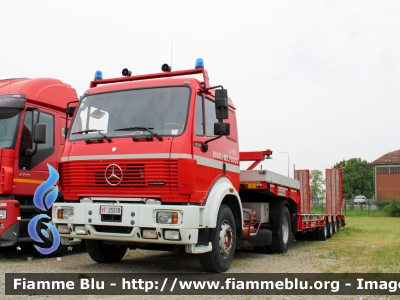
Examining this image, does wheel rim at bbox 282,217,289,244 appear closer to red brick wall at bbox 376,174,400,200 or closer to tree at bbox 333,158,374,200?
red brick wall at bbox 376,174,400,200

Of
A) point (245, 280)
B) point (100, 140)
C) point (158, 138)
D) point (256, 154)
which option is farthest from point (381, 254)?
point (100, 140)

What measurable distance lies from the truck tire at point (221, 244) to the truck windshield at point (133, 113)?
155cm

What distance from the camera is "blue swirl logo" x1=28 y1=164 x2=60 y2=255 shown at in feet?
27.3

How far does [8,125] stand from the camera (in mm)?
8266

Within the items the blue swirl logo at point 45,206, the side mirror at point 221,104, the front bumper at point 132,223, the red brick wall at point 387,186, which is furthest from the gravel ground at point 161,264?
the red brick wall at point 387,186

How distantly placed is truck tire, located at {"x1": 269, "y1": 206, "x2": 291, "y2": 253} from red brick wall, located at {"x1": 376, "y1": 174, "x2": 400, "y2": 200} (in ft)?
149

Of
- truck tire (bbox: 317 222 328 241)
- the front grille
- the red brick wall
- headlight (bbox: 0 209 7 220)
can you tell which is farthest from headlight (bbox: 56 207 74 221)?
the red brick wall

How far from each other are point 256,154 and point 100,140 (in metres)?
4.57

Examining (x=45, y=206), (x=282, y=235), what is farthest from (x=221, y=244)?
(x=45, y=206)

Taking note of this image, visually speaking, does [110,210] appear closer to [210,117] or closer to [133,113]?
[133,113]

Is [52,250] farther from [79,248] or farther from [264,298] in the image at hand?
[264,298]

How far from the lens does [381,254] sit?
920 cm

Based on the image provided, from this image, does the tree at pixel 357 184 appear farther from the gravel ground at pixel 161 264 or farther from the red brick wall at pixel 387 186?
the gravel ground at pixel 161 264

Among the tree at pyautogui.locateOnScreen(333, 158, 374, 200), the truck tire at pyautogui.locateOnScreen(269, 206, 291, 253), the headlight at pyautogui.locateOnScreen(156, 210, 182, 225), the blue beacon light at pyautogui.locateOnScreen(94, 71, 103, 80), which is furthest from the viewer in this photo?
the tree at pyautogui.locateOnScreen(333, 158, 374, 200)
